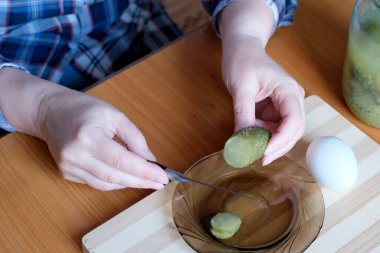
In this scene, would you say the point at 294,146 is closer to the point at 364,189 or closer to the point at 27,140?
the point at 364,189

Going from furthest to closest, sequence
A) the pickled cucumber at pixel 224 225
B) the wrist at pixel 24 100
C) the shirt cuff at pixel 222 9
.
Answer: the shirt cuff at pixel 222 9 → the wrist at pixel 24 100 → the pickled cucumber at pixel 224 225

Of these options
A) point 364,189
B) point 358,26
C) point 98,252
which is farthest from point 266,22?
point 98,252

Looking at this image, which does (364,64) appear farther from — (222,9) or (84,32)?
(84,32)

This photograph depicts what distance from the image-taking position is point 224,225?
0.64m

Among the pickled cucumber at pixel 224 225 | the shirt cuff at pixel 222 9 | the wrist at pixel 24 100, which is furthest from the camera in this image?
the shirt cuff at pixel 222 9

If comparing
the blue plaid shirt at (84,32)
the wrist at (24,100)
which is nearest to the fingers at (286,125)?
the blue plaid shirt at (84,32)

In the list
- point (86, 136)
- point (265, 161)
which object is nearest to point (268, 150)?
point (265, 161)

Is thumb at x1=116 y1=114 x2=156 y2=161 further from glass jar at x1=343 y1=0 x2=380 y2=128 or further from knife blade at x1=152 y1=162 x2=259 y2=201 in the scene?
glass jar at x1=343 y1=0 x2=380 y2=128

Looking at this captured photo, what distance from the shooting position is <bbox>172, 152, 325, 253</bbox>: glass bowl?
0.64 m

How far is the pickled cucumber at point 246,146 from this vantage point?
64 centimetres

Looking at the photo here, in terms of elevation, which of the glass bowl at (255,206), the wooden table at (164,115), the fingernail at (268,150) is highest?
the fingernail at (268,150)

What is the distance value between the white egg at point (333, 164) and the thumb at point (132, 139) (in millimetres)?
212

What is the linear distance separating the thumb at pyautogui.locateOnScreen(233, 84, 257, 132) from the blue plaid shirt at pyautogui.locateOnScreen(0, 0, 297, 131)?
21 cm

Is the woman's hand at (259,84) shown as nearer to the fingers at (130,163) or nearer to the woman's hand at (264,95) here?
the woman's hand at (264,95)
